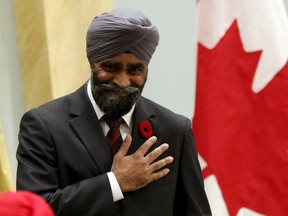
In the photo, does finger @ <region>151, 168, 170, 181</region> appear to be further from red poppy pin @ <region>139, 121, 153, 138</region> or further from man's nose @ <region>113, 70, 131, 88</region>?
man's nose @ <region>113, 70, 131, 88</region>

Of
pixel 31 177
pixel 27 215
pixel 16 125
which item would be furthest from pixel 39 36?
pixel 27 215

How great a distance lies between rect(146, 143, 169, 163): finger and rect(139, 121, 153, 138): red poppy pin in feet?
0.24

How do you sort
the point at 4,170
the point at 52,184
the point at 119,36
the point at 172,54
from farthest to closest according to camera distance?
the point at 172,54
the point at 4,170
the point at 119,36
the point at 52,184

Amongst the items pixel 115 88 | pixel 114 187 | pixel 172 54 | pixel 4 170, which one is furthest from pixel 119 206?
pixel 172 54

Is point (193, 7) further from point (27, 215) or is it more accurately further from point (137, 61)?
point (27, 215)

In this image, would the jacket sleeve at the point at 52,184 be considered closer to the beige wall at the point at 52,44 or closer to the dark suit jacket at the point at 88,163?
the dark suit jacket at the point at 88,163

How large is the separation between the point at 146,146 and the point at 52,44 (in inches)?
33.5

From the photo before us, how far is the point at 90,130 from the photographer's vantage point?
192 cm

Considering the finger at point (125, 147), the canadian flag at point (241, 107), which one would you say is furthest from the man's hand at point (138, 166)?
the canadian flag at point (241, 107)

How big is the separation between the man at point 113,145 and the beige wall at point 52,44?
0.63 metres

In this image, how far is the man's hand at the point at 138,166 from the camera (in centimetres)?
183

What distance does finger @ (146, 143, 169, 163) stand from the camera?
73.6 inches

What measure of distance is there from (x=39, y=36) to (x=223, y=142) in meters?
0.74

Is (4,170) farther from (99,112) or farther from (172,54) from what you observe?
(172,54)
